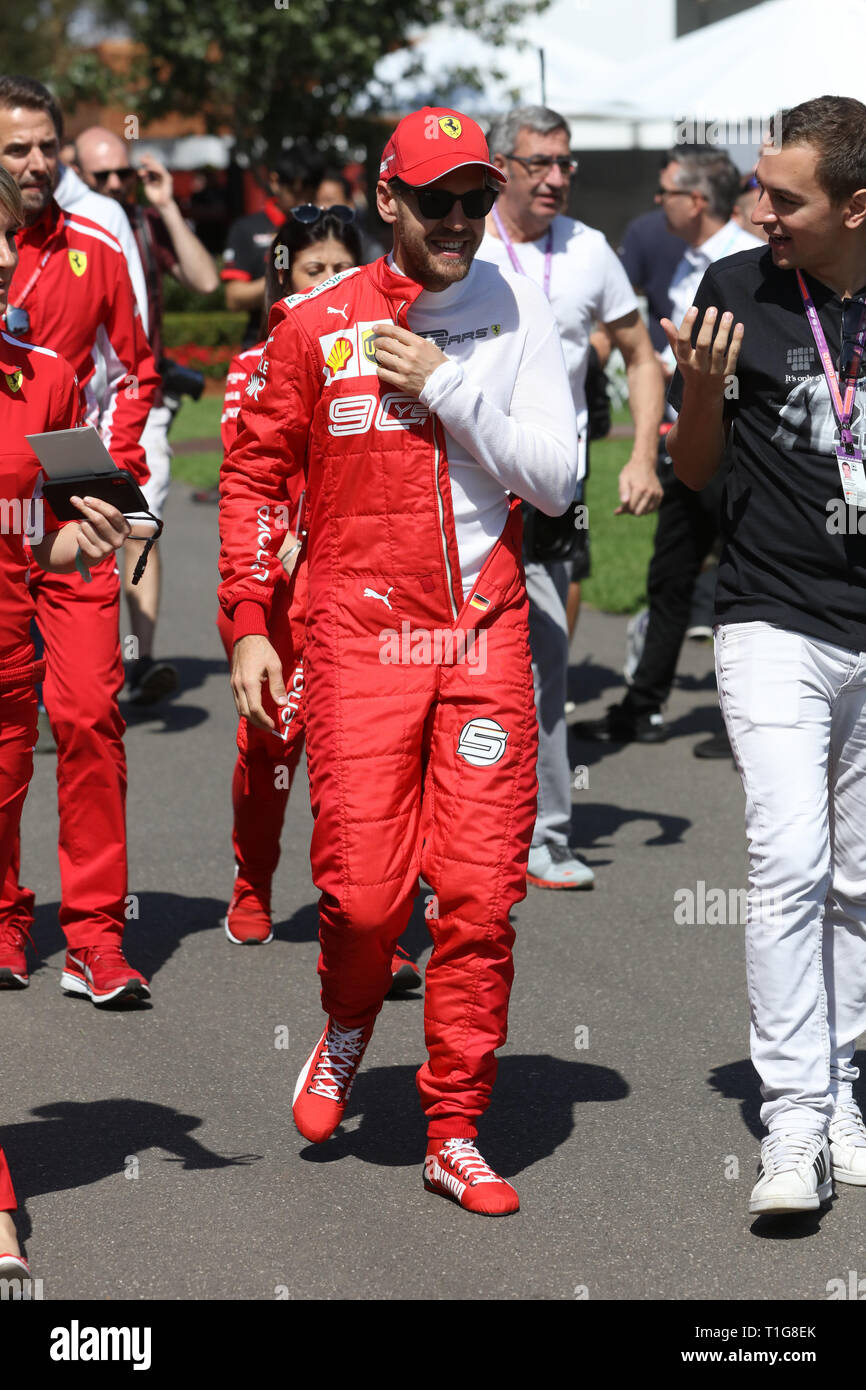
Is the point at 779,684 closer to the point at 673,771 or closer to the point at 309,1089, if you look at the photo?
the point at 309,1089

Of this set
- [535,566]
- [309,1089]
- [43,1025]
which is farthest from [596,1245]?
[535,566]

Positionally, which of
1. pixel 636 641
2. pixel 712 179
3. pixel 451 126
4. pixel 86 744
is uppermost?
Answer: pixel 712 179

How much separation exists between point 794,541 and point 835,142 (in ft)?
2.78

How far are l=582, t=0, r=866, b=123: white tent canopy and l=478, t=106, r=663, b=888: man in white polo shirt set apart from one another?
9.76 meters

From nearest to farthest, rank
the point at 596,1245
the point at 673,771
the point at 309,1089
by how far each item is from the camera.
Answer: the point at 596,1245, the point at 309,1089, the point at 673,771

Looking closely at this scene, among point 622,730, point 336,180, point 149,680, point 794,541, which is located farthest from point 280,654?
point 336,180

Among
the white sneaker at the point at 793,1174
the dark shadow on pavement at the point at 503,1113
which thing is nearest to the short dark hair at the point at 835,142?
the white sneaker at the point at 793,1174

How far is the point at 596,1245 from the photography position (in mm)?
3996

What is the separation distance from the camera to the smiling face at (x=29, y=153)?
5.62m

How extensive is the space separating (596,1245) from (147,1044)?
1696 millimetres

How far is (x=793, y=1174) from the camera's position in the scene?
404 cm

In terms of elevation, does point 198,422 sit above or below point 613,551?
above

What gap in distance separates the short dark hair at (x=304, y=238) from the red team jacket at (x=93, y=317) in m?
0.43

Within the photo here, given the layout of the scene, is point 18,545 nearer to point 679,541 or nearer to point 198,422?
point 679,541
